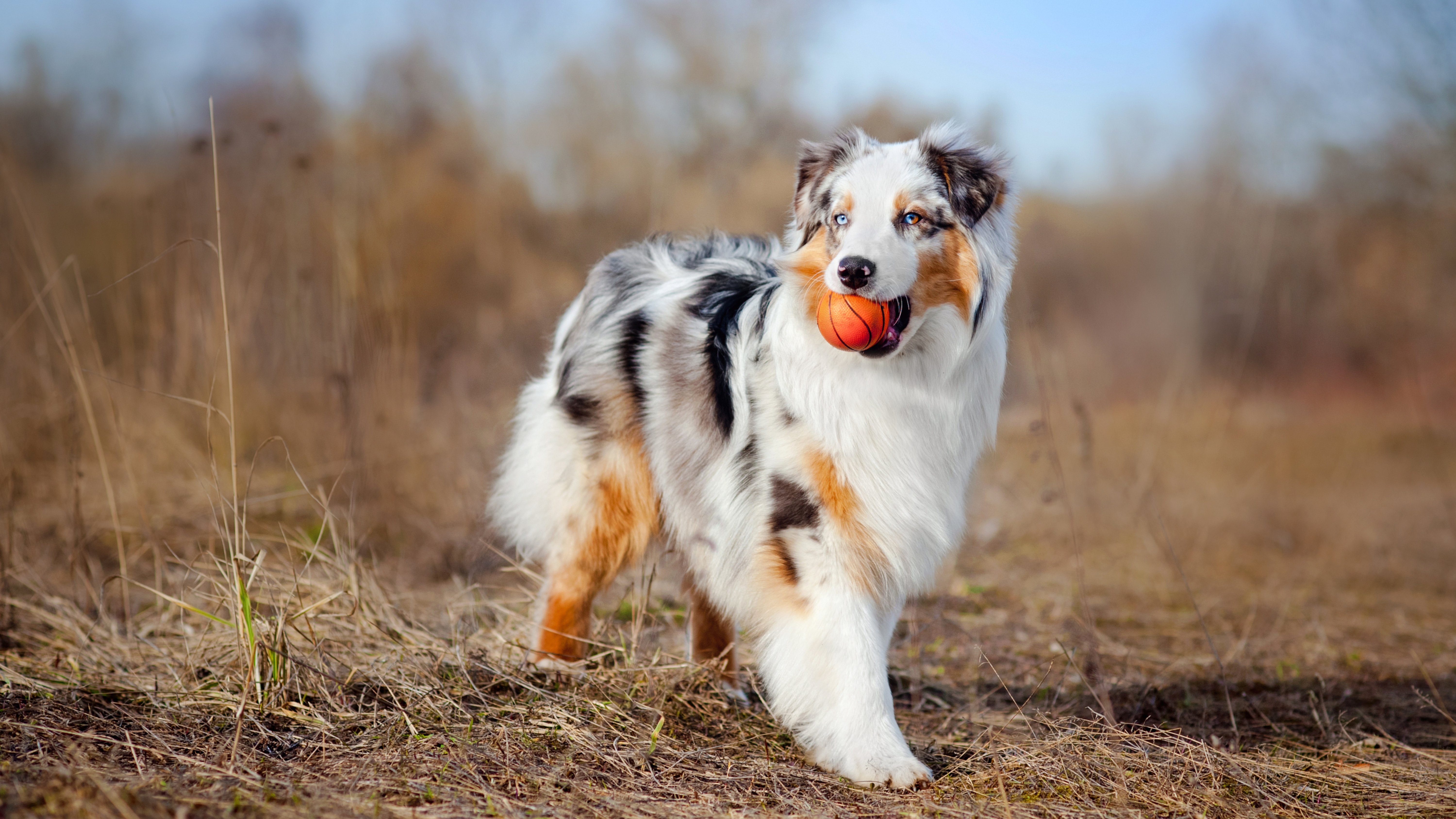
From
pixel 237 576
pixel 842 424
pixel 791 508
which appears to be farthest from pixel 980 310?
pixel 237 576

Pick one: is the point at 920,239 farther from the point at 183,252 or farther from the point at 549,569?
the point at 183,252

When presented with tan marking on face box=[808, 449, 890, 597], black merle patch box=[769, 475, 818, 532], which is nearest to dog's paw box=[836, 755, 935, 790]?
tan marking on face box=[808, 449, 890, 597]

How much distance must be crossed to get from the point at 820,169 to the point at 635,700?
67.7 inches

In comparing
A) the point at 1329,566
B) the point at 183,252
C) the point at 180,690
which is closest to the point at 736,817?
the point at 180,690

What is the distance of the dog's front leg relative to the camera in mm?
2646

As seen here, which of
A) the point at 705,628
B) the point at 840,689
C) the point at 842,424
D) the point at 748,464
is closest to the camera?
the point at 840,689

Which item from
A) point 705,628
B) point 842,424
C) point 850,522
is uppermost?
point 842,424

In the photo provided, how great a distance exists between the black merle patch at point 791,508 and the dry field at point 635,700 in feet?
2.14

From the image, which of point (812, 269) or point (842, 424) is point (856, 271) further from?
point (842, 424)

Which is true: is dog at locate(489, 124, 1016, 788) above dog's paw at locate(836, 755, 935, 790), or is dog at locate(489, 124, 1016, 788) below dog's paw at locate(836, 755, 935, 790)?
above

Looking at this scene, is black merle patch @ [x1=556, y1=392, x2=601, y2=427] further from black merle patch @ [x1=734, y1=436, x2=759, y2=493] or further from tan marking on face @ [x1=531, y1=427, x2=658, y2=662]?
black merle patch @ [x1=734, y1=436, x2=759, y2=493]

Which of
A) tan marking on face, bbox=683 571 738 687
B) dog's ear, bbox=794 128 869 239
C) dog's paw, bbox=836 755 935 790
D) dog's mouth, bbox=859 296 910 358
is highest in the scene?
dog's ear, bbox=794 128 869 239

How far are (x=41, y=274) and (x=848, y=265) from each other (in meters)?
5.53

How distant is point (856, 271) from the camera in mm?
2600
